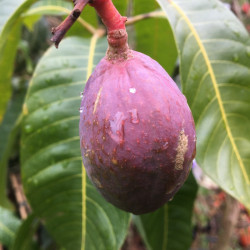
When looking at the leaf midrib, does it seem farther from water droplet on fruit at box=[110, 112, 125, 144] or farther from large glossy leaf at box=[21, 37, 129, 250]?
water droplet on fruit at box=[110, 112, 125, 144]

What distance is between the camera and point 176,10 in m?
0.79

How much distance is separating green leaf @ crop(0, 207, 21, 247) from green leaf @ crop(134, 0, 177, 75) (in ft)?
2.13

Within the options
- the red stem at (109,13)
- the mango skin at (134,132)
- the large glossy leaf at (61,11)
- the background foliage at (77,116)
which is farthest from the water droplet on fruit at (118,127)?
the large glossy leaf at (61,11)

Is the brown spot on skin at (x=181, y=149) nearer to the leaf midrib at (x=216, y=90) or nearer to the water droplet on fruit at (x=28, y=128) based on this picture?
the leaf midrib at (x=216, y=90)

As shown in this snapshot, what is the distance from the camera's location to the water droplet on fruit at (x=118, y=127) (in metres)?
0.45

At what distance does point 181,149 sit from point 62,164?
391 mm

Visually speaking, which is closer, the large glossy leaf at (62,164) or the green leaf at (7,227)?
the large glossy leaf at (62,164)

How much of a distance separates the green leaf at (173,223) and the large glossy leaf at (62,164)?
0.86ft

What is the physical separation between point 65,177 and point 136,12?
1.76 ft

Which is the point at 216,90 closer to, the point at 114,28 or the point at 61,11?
the point at 114,28

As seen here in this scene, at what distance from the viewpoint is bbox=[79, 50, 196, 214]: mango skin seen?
1.47 feet

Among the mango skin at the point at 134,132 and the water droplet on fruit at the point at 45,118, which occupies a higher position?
the mango skin at the point at 134,132

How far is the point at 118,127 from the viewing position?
446mm

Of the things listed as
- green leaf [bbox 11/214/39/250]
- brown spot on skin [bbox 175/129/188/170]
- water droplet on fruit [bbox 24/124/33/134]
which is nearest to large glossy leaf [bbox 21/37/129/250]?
water droplet on fruit [bbox 24/124/33/134]
